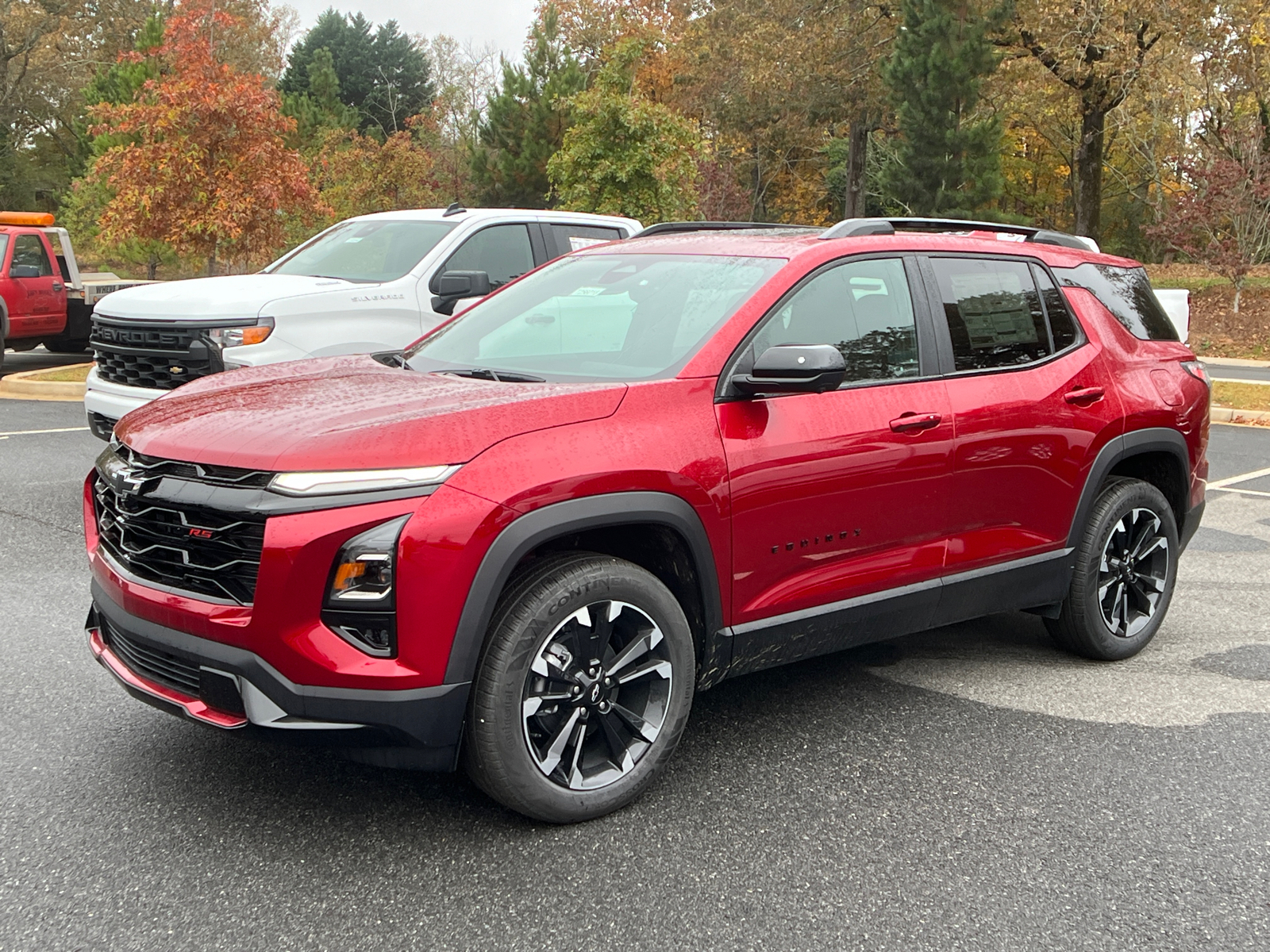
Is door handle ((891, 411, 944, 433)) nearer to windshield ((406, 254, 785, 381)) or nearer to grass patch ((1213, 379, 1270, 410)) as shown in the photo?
windshield ((406, 254, 785, 381))

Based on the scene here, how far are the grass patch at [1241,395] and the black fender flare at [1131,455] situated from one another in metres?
9.99

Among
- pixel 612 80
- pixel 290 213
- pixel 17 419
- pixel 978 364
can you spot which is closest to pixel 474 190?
pixel 612 80

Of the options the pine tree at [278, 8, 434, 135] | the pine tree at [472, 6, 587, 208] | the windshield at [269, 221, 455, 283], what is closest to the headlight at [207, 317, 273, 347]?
the windshield at [269, 221, 455, 283]

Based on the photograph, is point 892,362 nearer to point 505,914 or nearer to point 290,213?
point 505,914

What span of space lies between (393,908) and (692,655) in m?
1.15

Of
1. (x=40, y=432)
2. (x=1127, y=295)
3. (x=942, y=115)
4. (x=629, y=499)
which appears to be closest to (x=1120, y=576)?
(x=1127, y=295)

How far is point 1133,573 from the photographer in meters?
5.26

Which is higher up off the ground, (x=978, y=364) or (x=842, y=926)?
(x=978, y=364)

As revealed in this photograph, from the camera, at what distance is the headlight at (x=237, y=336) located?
7.90 meters

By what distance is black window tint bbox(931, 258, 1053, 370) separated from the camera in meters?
4.61

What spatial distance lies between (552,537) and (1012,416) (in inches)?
82.6

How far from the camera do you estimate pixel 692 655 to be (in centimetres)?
371

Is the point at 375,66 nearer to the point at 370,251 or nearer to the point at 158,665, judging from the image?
the point at 370,251

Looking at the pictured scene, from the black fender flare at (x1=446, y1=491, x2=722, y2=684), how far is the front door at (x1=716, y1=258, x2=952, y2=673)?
0.18 m
